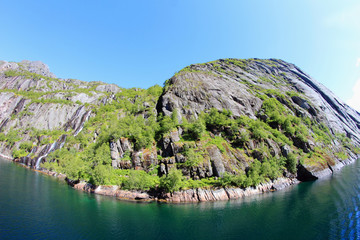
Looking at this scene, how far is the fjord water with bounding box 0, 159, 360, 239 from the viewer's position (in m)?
23.3

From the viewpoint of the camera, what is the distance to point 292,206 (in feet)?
109

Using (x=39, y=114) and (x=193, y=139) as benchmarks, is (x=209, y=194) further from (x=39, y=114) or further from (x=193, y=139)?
(x=39, y=114)

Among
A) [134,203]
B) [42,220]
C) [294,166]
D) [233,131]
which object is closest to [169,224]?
[134,203]

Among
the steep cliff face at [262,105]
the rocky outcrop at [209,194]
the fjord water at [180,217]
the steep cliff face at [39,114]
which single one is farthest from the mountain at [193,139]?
the fjord water at [180,217]

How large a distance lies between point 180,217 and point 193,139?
102 ft

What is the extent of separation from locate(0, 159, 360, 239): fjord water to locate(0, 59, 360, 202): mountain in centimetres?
774

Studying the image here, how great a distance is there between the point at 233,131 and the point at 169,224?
45196mm

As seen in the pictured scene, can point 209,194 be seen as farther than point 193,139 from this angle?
No

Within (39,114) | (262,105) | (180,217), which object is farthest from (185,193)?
(39,114)

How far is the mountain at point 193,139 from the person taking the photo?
1849 inches

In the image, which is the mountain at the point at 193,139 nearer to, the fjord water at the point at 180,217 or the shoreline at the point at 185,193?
the shoreline at the point at 185,193

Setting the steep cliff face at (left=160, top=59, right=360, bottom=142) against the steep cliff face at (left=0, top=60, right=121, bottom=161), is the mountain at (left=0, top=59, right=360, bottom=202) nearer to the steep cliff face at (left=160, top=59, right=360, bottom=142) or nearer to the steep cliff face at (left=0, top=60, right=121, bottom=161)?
the steep cliff face at (left=160, top=59, right=360, bottom=142)

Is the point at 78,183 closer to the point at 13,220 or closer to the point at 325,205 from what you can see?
the point at 13,220

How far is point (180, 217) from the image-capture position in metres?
30.3
